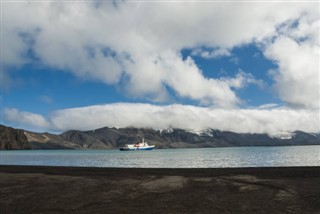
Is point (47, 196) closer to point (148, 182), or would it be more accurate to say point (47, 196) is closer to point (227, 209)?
point (148, 182)

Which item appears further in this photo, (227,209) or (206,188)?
(206,188)

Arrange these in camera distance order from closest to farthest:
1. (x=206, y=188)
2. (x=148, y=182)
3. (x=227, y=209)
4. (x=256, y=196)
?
(x=227, y=209)
(x=256, y=196)
(x=206, y=188)
(x=148, y=182)

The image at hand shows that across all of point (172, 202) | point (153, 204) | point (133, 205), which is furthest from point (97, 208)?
point (172, 202)

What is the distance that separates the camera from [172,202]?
18.8 m

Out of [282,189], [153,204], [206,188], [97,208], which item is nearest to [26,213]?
[97,208]

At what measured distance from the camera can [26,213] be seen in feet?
56.2

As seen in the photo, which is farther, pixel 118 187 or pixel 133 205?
pixel 118 187

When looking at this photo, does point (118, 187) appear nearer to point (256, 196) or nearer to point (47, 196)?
point (47, 196)

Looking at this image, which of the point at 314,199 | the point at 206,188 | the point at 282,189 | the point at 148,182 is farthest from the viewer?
the point at 148,182

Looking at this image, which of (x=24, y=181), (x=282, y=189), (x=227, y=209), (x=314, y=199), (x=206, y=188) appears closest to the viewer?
(x=227, y=209)

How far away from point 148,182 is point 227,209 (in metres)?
11.2

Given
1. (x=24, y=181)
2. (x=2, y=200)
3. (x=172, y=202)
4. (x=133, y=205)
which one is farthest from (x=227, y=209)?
(x=24, y=181)

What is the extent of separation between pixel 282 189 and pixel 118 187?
11.8 m

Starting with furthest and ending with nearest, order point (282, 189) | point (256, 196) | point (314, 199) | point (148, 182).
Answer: point (148, 182), point (282, 189), point (256, 196), point (314, 199)
